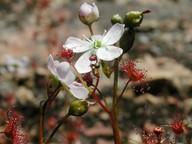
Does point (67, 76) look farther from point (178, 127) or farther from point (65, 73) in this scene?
point (178, 127)

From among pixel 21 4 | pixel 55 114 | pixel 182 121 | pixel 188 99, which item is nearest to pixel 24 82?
pixel 55 114

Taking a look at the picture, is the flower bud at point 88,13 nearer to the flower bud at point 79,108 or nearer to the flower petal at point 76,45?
the flower petal at point 76,45

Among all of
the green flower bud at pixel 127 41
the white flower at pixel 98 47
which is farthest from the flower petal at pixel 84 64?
the green flower bud at pixel 127 41

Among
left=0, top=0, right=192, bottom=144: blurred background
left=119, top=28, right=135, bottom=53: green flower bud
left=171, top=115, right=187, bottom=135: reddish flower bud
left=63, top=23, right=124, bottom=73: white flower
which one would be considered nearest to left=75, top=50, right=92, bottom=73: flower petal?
left=63, top=23, right=124, bottom=73: white flower

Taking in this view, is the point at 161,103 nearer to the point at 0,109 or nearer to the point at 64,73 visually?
the point at 0,109

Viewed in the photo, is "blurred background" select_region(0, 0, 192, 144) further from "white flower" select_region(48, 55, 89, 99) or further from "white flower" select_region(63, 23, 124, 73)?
"white flower" select_region(48, 55, 89, 99)

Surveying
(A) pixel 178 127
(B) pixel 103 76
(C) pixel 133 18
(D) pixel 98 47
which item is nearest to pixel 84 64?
(D) pixel 98 47

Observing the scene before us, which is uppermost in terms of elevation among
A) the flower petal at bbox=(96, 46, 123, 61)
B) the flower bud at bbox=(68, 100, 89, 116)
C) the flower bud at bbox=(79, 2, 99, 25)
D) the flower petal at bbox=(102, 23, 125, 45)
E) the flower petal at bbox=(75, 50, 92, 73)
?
the flower bud at bbox=(79, 2, 99, 25)
